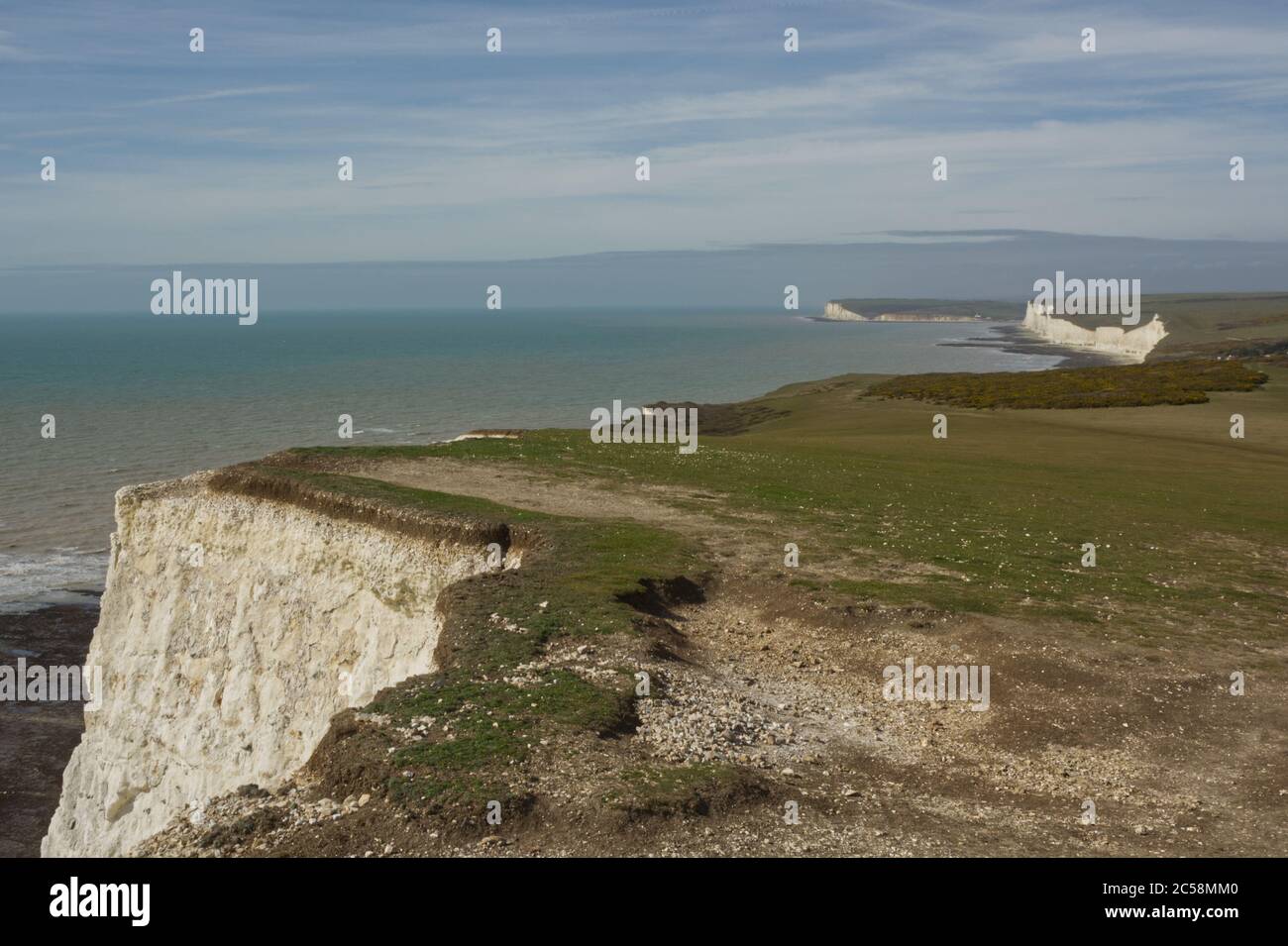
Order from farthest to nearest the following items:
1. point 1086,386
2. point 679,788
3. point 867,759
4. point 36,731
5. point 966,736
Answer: point 1086,386 → point 36,731 → point 966,736 → point 867,759 → point 679,788

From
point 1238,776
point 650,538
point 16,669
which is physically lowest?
point 16,669

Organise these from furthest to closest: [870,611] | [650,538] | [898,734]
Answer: [650,538], [870,611], [898,734]

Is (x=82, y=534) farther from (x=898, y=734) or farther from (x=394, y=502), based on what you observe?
(x=898, y=734)

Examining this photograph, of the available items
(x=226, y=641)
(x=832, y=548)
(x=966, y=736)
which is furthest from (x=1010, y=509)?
(x=226, y=641)

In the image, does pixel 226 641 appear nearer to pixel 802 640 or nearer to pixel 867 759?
pixel 802 640

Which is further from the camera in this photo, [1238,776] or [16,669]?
[16,669]
